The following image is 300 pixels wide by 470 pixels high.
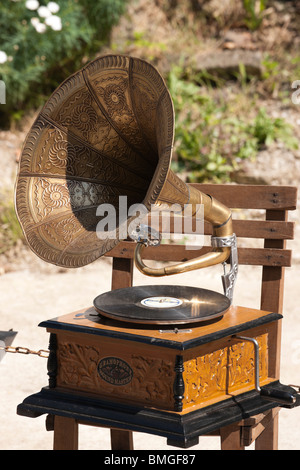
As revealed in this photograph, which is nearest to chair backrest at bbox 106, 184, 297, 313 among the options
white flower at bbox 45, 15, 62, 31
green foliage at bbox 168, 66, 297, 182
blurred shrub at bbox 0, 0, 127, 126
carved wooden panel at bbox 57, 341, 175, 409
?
carved wooden panel at bbox 57, 341, 175, 409

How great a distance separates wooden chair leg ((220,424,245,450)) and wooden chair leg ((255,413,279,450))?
36cm

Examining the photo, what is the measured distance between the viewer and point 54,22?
5.92 metres

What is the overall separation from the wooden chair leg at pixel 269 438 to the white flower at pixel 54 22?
4.46m

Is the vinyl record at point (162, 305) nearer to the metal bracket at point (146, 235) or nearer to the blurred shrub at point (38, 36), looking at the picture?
the metal bracket at point (146, 235)

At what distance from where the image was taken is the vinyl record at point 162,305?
6.32ft

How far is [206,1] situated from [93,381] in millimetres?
6254

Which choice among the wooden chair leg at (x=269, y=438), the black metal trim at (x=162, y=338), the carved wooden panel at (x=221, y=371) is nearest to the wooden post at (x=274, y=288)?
the wooden chair leg at (x=269, y=438)

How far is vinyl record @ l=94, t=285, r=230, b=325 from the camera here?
193 cm

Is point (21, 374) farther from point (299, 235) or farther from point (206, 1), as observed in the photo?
point (206, 1)

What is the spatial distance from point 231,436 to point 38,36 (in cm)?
483

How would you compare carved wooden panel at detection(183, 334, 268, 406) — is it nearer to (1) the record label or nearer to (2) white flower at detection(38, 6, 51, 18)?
(1) the record label

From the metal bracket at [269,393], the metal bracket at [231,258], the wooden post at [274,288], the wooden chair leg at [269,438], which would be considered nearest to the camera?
the metal bracket at [269,393]

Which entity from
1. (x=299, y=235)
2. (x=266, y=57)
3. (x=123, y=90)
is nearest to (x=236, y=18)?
(x=266, y=57)

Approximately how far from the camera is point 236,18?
24.2 ft
